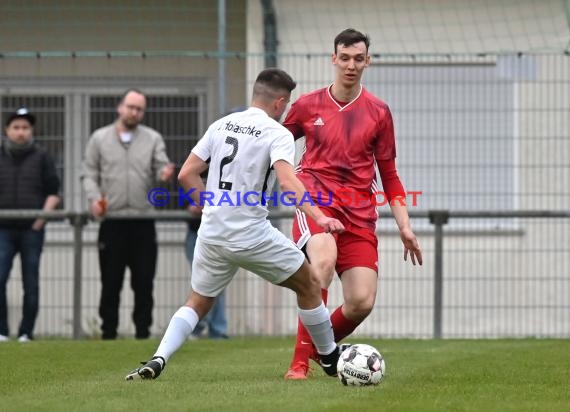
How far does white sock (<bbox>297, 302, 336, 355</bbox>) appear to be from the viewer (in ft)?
27.9

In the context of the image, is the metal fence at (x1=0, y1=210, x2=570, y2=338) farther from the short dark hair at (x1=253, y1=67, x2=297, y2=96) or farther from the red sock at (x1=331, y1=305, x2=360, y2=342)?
the short dark hair at (x1=253, y1=67, x2=297, y2=96)

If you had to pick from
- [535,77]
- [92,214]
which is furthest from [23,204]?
[535,77]

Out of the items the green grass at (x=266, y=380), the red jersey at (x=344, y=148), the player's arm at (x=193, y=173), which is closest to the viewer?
the green grass at (x=266, y=380)

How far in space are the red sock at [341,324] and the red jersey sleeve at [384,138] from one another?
100 cm

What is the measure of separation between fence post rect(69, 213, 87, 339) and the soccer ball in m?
6.24

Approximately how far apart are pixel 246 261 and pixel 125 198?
5715mm

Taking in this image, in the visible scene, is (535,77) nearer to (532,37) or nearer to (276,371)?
(532,37)

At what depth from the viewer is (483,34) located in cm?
1557

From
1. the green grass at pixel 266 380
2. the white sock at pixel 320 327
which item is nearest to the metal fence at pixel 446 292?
the green grass at pixel 266 380

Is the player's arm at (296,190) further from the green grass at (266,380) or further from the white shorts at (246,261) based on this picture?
the green grass at (266,380)

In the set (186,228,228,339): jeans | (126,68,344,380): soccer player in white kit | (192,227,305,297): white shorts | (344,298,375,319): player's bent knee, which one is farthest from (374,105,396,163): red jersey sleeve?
(186,228,228,339): jeans

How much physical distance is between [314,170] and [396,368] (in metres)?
1.55

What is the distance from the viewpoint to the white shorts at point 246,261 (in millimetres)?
8203

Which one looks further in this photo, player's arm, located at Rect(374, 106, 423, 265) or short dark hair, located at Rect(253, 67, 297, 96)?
player's arm, located at Rect(374, 106, 423, 265)
